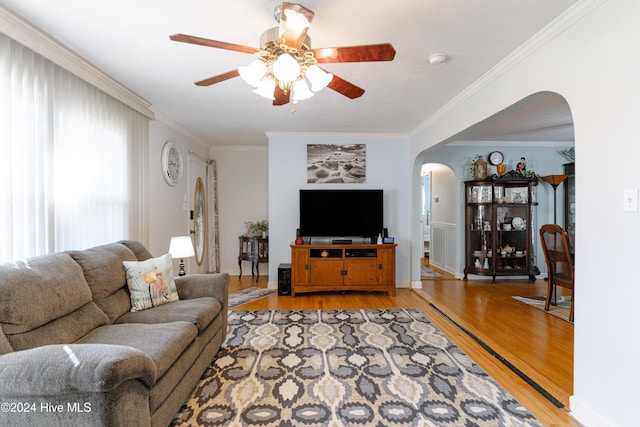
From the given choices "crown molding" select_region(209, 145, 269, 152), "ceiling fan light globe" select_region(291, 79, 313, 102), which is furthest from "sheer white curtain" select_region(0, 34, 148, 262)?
"crown molding" select_region(209, 145, 269, 152)

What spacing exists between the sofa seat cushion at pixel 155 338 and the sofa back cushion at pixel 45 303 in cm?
12

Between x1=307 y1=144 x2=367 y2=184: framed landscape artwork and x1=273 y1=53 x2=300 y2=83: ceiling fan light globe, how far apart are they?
332 cm

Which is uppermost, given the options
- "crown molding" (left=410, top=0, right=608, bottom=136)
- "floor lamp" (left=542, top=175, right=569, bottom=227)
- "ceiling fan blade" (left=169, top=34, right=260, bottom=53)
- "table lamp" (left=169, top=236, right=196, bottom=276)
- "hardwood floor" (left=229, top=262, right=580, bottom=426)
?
"crown molding" (left=410, top=0, right=608, bottom=136)

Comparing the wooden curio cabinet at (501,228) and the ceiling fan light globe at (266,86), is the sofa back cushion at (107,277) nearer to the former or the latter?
the ceiling fan light globe at (266,86)

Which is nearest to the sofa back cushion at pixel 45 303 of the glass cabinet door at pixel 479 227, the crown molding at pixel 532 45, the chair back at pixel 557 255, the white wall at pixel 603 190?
the white wall at pixel 603 190

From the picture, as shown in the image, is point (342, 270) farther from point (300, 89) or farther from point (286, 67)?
point (286, 67)

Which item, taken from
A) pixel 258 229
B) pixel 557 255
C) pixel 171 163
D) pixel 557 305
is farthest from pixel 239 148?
pixel 557 305

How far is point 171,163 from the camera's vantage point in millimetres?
4277

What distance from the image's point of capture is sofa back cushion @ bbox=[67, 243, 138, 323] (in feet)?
6.94

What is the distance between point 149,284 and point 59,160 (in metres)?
1.13

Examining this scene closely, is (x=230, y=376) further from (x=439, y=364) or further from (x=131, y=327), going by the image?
(x=439, y=364)

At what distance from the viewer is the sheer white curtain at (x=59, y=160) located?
1.97 metres

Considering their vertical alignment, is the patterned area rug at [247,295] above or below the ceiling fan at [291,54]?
below

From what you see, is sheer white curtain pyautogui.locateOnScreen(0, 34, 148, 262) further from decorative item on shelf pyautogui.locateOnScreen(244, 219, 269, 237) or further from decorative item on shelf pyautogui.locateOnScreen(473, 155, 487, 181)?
decorative item on shelf pyautogui.locateOnScreen(473, 155, 487, 181)
